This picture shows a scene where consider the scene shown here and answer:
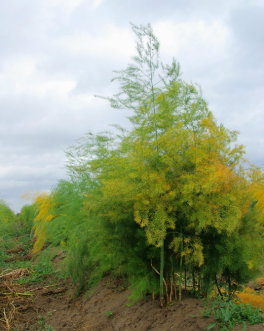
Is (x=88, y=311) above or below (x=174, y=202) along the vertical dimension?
below

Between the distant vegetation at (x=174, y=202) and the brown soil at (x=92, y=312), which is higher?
the distant vegetation at (x=174, y=202)

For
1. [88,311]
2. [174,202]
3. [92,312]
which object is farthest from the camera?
[88,311]

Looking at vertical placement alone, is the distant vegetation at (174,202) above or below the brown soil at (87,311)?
above

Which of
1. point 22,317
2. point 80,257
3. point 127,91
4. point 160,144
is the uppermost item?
point 127,91

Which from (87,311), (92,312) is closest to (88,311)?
(87,311)

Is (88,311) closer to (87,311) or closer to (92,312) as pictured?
(87,311)

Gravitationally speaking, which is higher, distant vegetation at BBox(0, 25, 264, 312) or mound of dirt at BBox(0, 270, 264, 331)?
distant vegetation at BBox(0, 25, 264, 312)

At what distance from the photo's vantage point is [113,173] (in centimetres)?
479

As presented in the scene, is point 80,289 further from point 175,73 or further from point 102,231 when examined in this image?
point 175,73

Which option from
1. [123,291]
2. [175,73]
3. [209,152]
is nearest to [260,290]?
[123,291]

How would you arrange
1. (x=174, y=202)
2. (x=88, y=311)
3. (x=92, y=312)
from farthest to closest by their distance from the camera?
(x=88, y=311), (x=92, y=312), (x=174, y=202)

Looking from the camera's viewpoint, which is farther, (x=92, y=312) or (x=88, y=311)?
(x=88, y=311)

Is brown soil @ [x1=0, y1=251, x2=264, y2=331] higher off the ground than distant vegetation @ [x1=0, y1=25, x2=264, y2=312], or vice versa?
distant vegetation @ [x1=0, y1=25, x2=264, y2=312]

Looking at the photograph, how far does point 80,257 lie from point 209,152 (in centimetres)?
311
